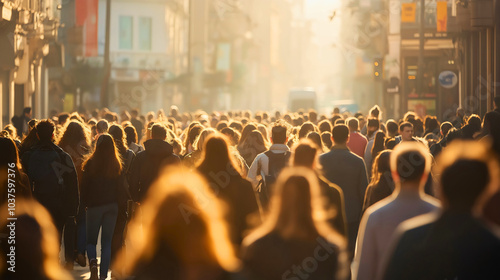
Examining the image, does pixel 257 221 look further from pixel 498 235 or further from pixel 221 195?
pixel 498 235

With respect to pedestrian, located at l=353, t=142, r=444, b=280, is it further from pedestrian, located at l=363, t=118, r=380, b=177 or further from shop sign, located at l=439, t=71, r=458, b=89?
shop sign, located at l=439, t=71, r=458, b=89

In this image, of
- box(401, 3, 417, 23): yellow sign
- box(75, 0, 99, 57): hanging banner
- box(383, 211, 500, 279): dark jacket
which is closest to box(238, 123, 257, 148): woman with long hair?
box(383, 211, 500, 279): dark jacket

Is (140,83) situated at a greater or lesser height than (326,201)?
greater

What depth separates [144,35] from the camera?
70.2 m

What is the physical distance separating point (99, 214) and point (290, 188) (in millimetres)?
6698

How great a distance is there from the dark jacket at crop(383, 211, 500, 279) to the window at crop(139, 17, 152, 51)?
6622 cm

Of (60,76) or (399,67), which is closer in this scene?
(60,76)

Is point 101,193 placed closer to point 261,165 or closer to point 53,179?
point 53,179

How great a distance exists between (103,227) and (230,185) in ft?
12.1

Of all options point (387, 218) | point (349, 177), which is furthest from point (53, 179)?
point (387, 218)

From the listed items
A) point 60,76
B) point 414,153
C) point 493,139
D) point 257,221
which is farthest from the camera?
point 60,76

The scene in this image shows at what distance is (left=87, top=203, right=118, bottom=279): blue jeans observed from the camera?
11.7m

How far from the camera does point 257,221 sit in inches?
329

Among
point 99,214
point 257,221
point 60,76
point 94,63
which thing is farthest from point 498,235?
point 94,63
